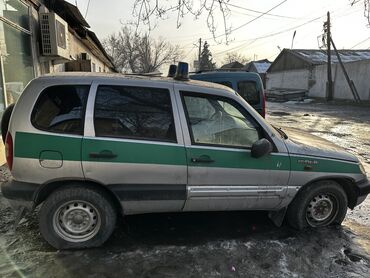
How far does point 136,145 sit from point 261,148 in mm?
1294

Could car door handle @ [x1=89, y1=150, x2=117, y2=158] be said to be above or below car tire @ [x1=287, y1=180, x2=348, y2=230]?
above

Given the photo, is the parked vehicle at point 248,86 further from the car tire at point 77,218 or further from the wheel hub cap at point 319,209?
the car tire at point 77,218

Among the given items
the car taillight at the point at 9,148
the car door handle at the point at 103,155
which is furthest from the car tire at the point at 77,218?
the car taillight at the point at 9,148

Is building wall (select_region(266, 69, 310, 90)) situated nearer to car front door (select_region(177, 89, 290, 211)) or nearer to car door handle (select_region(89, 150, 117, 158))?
car front door (select_region(177, 89, 290, 211))

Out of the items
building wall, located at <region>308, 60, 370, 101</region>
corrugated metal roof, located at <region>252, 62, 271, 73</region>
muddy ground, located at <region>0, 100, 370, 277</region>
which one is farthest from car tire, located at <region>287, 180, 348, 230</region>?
corrugated metal roof, located at <region>252, 62, 271, 73</region>

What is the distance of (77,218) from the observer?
11.6ft

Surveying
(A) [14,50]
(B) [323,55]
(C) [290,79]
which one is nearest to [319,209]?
(A) [14,50]

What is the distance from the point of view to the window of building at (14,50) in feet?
22.1

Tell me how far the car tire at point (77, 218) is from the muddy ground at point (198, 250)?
118 millimetres

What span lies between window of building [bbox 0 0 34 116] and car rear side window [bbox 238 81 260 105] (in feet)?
16.4

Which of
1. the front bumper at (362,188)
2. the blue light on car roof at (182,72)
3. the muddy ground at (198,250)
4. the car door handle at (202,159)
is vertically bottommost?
the muddy ground at (198,250)

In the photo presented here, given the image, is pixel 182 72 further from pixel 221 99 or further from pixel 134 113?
pixel 134 113

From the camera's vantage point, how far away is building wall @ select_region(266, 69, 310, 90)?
37094 mm

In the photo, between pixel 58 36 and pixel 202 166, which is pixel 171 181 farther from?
pixel 58 36
